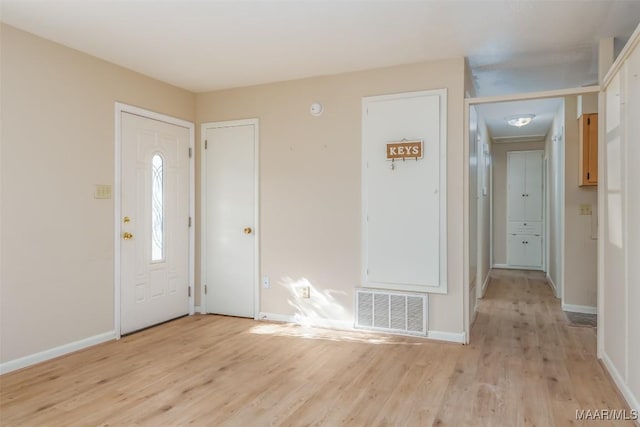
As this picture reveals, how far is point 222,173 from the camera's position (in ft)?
15.0

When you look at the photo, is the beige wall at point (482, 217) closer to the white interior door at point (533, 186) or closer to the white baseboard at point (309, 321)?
the white interior door at point (533, 186)

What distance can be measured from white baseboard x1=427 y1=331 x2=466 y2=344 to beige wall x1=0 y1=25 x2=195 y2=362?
2.89 meters

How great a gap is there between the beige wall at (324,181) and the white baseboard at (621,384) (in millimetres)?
1052

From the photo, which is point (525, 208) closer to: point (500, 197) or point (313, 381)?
point (500, 197)

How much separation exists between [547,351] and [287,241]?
254 cm

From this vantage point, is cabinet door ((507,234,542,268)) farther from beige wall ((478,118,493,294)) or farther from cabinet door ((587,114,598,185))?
cabinet door ((587,114,598,185))

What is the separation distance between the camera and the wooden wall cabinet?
4.39 meters

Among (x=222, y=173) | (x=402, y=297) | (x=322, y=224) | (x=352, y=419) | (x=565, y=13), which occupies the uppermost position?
(x=565, y=13)

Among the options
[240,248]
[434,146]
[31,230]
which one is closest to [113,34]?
[31,230]

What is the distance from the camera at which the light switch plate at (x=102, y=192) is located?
356 centimetres

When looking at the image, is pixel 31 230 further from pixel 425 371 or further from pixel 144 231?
pixel 425 371

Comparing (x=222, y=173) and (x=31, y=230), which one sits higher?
(x=222, y=173)

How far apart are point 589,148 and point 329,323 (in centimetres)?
334

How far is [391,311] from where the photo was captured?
3.84m
